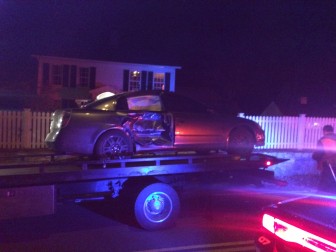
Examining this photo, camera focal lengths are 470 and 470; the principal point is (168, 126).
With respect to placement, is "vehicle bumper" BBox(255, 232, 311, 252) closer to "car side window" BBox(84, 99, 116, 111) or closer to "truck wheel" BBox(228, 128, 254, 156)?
"car side window" BBox(84, 99, 116, 111)

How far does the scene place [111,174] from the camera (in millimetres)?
7066

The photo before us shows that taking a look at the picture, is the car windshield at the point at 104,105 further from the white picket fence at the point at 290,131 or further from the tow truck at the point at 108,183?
the white picket fence at the point at 290,131

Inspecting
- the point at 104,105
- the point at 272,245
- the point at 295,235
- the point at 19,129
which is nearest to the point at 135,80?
the point at 19,129

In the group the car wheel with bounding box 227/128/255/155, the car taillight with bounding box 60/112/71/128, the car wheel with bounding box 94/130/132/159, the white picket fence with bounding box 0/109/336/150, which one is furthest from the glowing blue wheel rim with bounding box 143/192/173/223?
the white picket fence with bounding box 0/109/336/150

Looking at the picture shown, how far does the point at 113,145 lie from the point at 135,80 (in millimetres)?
20538

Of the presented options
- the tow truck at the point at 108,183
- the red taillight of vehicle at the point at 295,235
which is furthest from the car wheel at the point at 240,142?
the red taillight of vehicle at the point at 295,235

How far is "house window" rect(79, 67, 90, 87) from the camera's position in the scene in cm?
2734

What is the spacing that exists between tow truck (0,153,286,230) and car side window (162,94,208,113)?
124 cm

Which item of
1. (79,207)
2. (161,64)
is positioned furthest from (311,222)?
(161,64)

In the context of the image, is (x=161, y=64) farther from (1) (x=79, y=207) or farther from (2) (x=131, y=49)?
(1) (x=79, y=207)

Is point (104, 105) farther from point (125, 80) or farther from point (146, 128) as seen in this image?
point (125, 80)

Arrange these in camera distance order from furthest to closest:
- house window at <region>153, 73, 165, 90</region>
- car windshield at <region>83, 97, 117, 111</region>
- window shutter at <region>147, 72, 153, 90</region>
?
house window at <region>153, 73, 165, 90</region>
window shutter at <region>147, 72, 153, 90</region>
car windshield at <region>83, 97, 117, 111</region>

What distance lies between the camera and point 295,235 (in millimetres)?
4445

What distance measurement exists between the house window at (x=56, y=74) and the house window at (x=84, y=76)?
1136 millimetres
